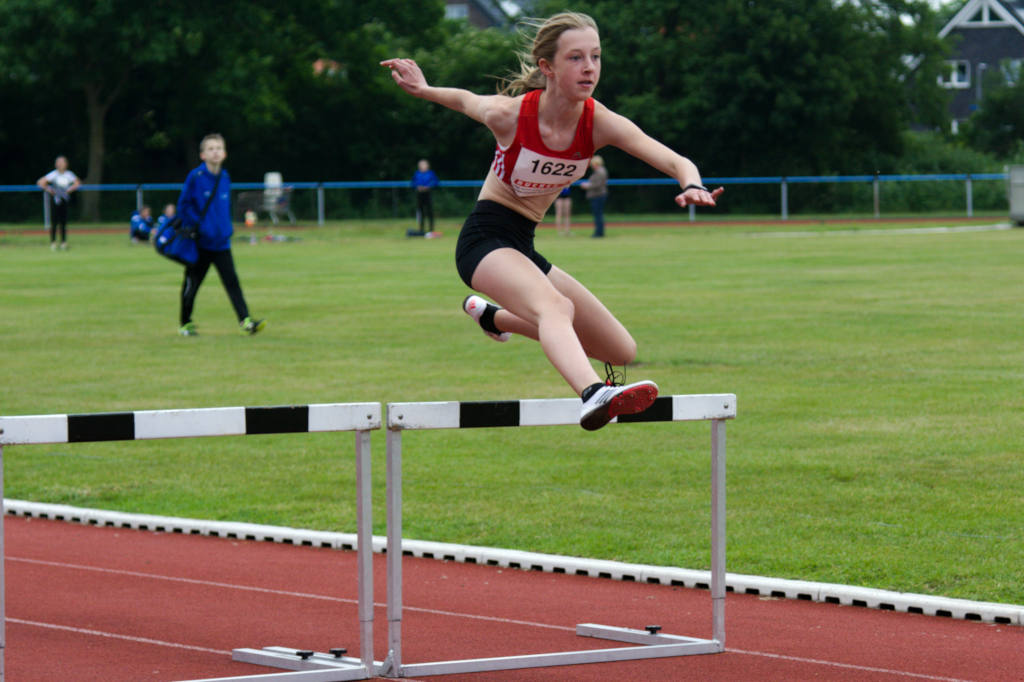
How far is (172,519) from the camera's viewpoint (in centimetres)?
941

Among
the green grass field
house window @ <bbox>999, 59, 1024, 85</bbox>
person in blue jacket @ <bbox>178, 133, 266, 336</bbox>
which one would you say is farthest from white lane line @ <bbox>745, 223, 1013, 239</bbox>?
house window @ <bbox>999, 59, 1024, 85</bbox>

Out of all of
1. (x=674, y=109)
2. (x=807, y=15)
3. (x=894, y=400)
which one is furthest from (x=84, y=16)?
(x=894, y=400)

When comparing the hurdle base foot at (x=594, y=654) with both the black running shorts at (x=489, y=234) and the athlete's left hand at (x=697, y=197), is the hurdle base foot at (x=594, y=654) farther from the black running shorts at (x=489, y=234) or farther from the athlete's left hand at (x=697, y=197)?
the athlete's left hand at (x=697, y=197)

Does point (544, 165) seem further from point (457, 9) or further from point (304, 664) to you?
point (457, 9)

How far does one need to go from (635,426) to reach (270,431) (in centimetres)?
717

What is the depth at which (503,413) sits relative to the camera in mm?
5902

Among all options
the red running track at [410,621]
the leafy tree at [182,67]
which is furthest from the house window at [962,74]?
the red running track at [410,621]

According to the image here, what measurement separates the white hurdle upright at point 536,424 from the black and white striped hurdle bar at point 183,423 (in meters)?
0.20

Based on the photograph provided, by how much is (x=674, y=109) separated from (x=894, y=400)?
4556cm

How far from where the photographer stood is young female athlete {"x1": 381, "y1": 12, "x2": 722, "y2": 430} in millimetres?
5863

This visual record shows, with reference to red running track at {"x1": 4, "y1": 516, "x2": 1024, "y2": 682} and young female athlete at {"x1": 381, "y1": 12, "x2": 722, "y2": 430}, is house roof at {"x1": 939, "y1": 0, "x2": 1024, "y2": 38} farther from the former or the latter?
young female athlete at {"x1": 381, "y1": 12, "x2": 722, "y2": 430}

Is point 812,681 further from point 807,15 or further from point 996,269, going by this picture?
point 807,15

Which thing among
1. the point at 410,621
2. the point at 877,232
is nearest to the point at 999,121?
the point at 877,232

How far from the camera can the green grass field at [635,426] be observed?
8.86m
